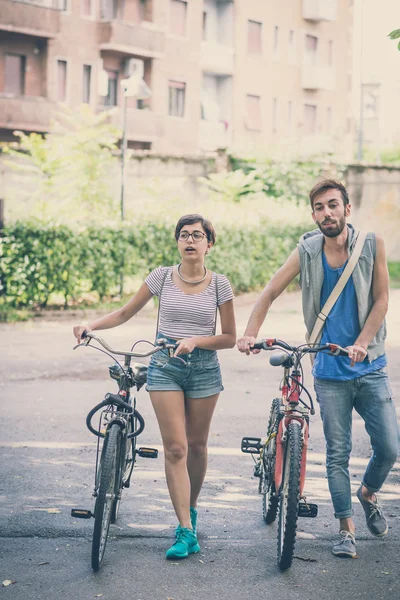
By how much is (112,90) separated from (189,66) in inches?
172

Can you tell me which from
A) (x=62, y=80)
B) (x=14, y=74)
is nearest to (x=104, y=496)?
(x=14, y=74)

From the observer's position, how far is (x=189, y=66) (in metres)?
46.1

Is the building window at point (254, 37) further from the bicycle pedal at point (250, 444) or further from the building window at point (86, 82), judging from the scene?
the bicycle pedal at point (250, 444)

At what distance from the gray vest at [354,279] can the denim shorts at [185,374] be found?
0.61 m

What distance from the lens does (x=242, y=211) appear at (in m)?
23.8

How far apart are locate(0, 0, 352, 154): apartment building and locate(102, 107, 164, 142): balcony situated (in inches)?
1.9

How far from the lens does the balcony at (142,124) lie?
41.7m

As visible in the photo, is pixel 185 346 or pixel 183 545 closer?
pixel 185 346

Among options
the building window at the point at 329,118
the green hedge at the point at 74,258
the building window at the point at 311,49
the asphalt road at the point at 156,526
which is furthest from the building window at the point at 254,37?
the asphalt road at the point at 156,526

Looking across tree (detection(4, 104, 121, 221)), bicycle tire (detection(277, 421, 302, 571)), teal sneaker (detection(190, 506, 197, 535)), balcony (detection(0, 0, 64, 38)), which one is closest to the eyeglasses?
bicycle tire (detection(277, 421, 302, 571))

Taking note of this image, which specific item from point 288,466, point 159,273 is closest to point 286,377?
point 288,466

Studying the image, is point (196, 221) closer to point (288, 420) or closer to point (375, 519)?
point (288, 420)

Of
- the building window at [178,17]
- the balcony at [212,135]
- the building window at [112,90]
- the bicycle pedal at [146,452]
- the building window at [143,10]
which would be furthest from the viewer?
the balcony at [212,135]

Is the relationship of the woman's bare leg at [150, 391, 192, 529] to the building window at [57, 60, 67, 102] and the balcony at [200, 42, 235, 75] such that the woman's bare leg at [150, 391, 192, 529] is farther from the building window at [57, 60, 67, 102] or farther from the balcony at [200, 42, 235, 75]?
the balcony at [200, 42, 235, 75]
